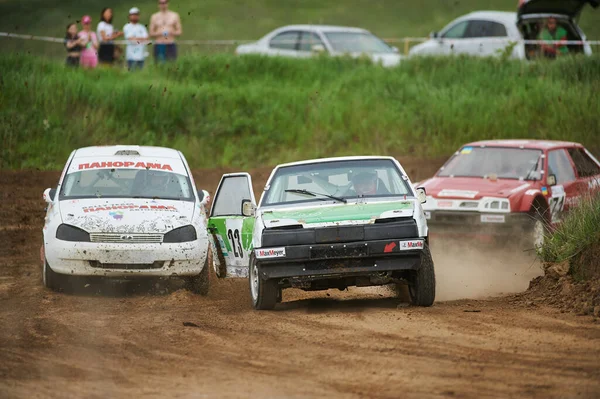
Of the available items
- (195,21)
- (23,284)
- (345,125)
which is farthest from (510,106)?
(195,21)

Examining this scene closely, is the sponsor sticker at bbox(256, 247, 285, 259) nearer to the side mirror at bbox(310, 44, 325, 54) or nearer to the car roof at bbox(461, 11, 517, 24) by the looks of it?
the side mirror at bbox(310, 44, 325, 54)

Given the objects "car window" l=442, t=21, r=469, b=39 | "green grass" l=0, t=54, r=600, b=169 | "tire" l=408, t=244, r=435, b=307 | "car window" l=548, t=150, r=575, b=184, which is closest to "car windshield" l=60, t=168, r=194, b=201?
"tire" l=408, t=244, r=435, b=307

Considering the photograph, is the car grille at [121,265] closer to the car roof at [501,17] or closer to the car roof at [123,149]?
the car roof at [123,149]

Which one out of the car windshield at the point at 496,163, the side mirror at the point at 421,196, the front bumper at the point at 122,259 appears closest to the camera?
the side mirror at the point at 421,196

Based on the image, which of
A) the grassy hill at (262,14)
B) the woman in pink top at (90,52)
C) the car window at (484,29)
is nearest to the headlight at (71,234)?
the woman in pink top at (90,52)

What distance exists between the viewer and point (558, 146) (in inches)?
710

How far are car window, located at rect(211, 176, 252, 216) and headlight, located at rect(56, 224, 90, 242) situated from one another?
1482 millimetres

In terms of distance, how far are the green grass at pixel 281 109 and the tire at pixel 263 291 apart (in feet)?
38.1

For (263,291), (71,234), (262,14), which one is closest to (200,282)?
(71,234)

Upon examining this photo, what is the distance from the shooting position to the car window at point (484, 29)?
2944cm

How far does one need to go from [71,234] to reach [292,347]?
467 centimetres

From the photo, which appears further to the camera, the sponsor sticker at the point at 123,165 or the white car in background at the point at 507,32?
the white car in background at the point at 507,32

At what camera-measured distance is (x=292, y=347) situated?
31.6 ft

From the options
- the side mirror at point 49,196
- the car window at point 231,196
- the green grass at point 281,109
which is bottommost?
the green grass at point 281,109
